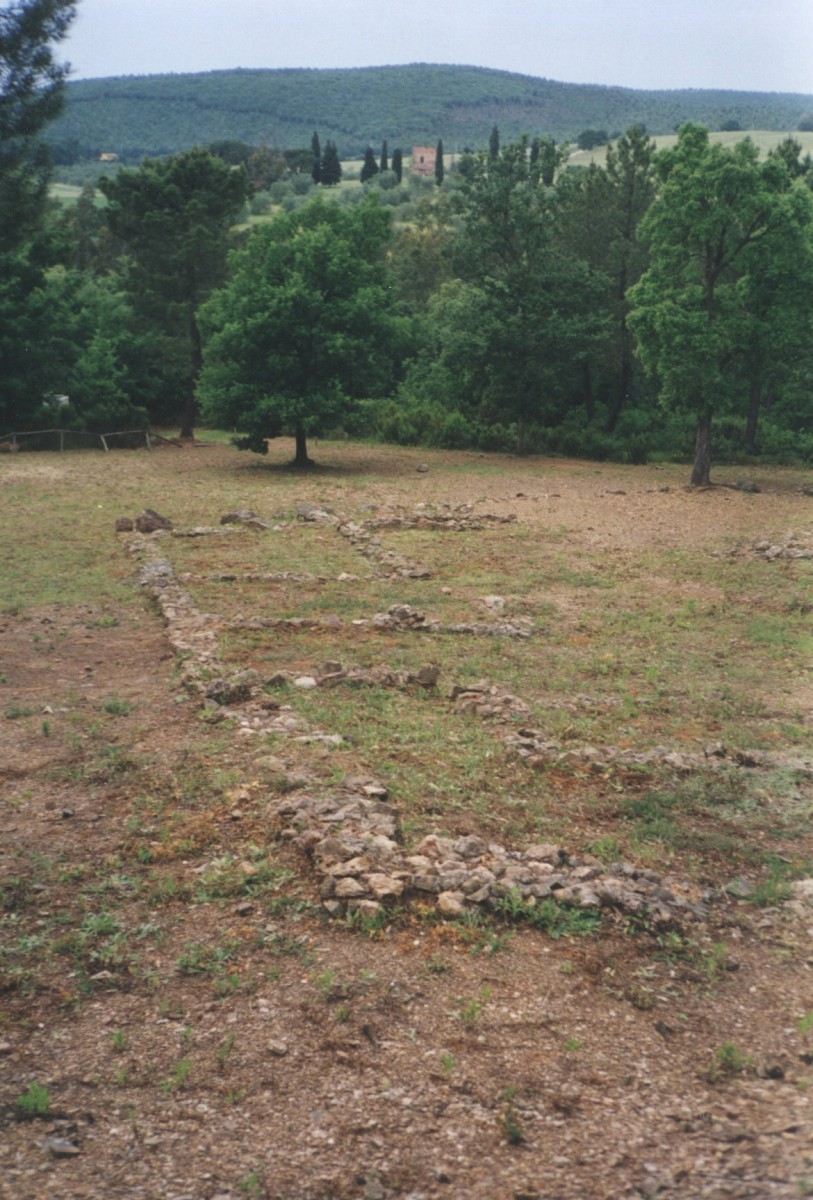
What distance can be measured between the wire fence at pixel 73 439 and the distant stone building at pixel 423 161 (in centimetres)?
8288

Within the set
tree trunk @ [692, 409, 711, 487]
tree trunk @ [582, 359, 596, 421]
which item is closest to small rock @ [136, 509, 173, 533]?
tree trunk @ [692, 409, 711, 487]

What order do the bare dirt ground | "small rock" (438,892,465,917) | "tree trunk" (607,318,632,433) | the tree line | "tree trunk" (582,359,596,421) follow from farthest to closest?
Answer: 1. "tree trunk" (582,359,596,421)
2. "tree trunk" (607,318,632,433)
3. the tree line
4. "small rock" (438,892,465,917)
5. the bare dirt ground

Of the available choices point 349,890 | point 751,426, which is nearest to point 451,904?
point 349,890

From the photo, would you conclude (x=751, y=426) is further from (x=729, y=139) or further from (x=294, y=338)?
(x=729, y=139)

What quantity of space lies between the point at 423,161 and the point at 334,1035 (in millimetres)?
126100

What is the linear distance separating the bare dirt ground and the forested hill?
13520cm

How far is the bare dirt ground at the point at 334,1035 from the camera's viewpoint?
4.31m

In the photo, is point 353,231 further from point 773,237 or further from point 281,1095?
point 281,1095

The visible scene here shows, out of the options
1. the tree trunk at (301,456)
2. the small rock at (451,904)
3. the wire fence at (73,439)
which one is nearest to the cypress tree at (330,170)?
the wire fence at (73,439)

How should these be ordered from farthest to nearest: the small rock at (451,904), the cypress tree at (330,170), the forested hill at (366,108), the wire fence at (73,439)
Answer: the forested hill at (366,108) → the cypress tree at (330,170) → the wire fence at (73,439) → the small rock at (451,904)

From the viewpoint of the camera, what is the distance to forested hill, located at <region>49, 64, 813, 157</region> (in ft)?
467

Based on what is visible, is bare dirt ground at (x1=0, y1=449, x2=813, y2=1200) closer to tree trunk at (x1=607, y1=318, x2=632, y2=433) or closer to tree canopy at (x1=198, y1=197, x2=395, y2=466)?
tree canopy at (x1=198, y1=197, x2=395, y2=466)

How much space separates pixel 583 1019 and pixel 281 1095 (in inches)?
61.8

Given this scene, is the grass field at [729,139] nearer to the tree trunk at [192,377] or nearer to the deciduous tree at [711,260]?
the tree trunk at [192,377]
